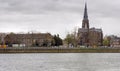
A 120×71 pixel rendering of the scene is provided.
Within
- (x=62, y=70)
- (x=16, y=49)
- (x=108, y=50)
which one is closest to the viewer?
(x=62, y=70)

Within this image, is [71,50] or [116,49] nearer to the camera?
[71,50]

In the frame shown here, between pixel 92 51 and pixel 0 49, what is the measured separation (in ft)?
123

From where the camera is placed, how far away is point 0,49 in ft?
522

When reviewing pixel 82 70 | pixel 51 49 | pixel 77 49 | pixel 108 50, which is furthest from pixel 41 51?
pixel 82 70

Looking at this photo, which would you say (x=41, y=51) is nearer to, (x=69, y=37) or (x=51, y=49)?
(x=51, y=49)

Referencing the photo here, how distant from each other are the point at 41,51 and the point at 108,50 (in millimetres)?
31210

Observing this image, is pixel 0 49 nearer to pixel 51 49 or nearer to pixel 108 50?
pixel 51 49

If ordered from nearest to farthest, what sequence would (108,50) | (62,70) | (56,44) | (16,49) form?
(62,70) < (16,49) < (108,50) < (56,44)

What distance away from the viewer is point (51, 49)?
528ft

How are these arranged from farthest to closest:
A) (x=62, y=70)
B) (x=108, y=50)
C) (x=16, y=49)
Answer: (x=108, y=50) < (x=16, y=49) < (x=62, y=70)

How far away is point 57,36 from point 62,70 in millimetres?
134865

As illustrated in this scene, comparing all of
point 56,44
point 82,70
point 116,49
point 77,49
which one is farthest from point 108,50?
point 82,70

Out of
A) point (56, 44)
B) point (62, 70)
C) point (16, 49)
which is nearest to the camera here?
point (62, 70)

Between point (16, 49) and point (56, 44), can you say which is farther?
point (56, 44)
